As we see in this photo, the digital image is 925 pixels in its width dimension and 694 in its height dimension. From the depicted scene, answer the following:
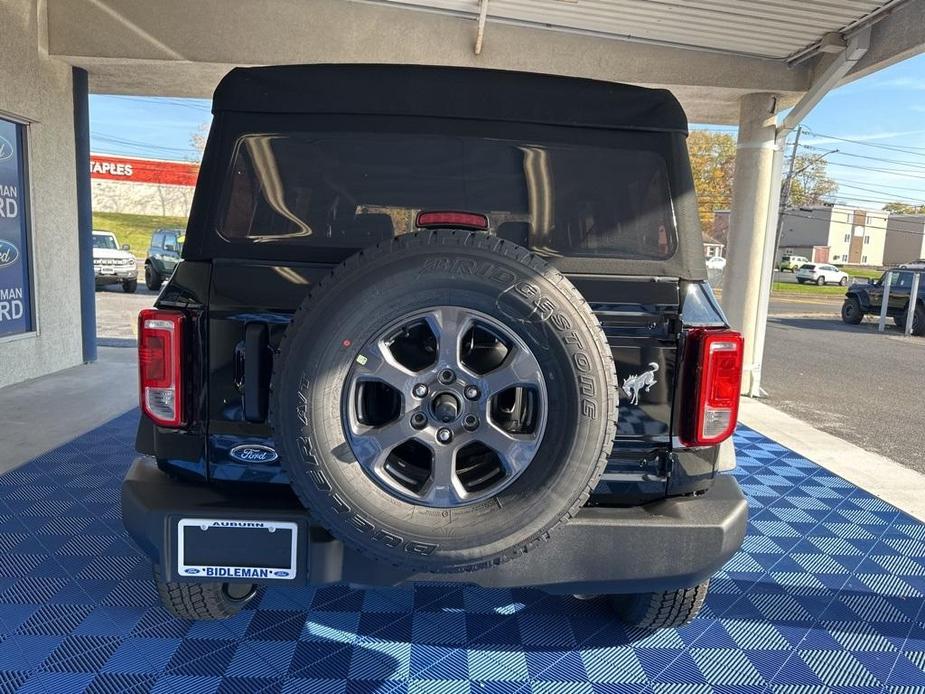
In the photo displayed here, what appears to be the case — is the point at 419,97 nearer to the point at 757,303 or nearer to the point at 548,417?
the point at 548,417

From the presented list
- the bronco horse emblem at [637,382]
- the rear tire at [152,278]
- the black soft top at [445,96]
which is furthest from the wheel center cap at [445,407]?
the rear tire at [152,278]

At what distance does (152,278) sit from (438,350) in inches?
798

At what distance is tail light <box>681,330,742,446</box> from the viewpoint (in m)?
2.11

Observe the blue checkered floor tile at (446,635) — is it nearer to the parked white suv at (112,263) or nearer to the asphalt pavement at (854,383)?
the asphalt pavement at (854,383)

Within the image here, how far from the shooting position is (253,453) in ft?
6.98

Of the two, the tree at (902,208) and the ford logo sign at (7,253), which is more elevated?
the tree at (902,208)

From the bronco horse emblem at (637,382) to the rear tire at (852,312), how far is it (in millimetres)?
18854

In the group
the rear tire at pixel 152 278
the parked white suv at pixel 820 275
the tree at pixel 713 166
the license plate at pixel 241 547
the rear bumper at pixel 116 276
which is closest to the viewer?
the license plate at pixel 241 547

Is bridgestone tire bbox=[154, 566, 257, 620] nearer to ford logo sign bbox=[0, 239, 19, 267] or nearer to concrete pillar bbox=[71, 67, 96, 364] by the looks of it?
ford logo sign bbox=[0, 239, 19, 267]

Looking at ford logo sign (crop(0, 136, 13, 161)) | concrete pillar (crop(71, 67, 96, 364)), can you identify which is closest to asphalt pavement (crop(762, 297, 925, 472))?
concrete pillar (crop(71, 67, 96, 364))

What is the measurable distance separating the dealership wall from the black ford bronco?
5497mm

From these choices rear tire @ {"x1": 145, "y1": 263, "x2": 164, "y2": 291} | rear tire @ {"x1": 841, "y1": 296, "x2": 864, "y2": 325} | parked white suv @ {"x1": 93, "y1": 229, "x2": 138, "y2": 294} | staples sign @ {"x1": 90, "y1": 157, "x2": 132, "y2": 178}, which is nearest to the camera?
parked white suv @ {"x1": 93, "y1": 229, "x2": 138, "y2": 294}

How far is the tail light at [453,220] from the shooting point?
2.05 metres

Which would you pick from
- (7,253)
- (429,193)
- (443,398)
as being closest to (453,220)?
(429,193)
